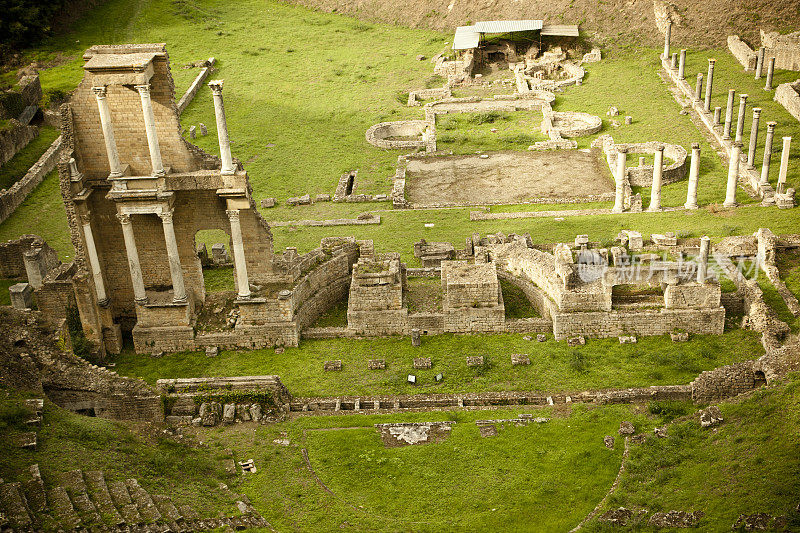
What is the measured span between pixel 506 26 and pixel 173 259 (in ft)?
129

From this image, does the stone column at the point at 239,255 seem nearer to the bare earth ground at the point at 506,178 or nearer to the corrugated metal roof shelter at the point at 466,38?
the bare earth ground at the point at 506,178

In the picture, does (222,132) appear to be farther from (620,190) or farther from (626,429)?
(620,190)

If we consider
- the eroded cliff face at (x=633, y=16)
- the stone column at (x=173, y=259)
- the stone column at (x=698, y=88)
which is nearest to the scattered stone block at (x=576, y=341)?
the stone column at (x=173, y=259)

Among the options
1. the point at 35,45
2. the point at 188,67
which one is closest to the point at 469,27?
the point at 188,67

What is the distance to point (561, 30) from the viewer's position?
6384cm

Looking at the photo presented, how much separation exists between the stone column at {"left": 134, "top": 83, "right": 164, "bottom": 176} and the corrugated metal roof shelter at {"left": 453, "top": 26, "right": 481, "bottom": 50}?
35.7m

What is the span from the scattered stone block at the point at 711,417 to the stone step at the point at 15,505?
16.6 m

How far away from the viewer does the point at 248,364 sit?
3005 centimetres

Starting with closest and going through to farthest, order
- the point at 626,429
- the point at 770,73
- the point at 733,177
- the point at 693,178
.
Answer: the point at 626,429, the point at 733,177, the point at 693,178, the point at 770,73

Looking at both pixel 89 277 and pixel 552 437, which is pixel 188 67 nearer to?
pixel 89 277

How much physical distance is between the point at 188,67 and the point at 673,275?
Answer: 46.1 m

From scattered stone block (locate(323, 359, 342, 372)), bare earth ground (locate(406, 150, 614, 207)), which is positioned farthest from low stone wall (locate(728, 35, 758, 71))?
scattered stone block (locate(323, 359, 342, 372))

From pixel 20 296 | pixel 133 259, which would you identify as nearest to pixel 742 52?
pixel 133 259

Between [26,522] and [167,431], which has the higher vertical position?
[26,522]
